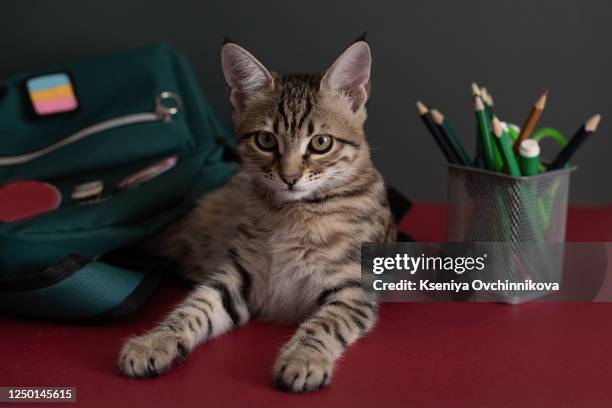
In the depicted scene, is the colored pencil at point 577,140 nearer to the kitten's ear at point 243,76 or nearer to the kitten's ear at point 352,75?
the kitten's ear at point 352,75

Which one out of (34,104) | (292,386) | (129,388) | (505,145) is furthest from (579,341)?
(34,104)

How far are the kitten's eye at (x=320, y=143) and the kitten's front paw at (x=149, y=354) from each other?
1.16 feet

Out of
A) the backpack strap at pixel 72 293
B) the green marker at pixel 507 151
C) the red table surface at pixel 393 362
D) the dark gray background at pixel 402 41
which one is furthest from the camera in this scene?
the dark gray background at pixel 402 41

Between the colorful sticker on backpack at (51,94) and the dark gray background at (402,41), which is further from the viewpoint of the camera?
the dark gray background at (402,41)

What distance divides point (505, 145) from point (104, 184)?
2.49ft

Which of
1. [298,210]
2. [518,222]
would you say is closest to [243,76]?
[298,210]

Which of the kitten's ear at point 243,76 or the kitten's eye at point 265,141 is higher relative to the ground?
the kitten's ear at point 243,76

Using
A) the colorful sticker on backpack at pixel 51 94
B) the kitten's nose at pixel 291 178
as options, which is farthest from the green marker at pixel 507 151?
the colorful sticker on backpack at pixel 51 94

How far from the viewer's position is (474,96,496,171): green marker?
3.42 ft

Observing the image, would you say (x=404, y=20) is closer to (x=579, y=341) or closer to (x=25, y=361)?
(x=579, y=341)

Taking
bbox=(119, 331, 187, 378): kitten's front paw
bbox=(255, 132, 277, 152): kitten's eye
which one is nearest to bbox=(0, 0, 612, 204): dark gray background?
bbox=(255, 132, 277, 152): kitten's eye

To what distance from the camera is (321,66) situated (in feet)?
5.02

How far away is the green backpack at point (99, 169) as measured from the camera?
0.94m

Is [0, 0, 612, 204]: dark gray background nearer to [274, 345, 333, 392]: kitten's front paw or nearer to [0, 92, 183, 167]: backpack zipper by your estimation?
[0, 92, 183, 167]: backpack zipper
